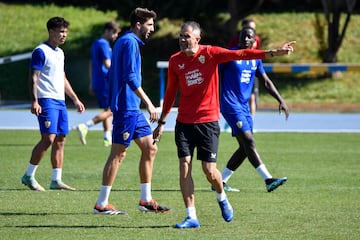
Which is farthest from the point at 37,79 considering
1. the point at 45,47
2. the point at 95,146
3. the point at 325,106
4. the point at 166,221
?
the point at 325,106

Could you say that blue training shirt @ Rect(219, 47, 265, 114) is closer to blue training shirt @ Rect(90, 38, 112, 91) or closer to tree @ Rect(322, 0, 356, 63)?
blue training shirt @ Rect(90, 38, 112, 91)

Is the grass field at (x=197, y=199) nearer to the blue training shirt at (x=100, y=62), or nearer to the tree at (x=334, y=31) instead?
the blue training shirt at (x=100, y=62)

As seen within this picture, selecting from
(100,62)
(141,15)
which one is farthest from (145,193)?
(100,62)

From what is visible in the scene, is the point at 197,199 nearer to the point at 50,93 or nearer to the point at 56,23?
the point at 50,93

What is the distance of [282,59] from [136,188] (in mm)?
22381

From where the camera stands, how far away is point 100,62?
57.9 feet

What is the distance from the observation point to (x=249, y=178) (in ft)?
43.6

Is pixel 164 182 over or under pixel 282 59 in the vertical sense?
over

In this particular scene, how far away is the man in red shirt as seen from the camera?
9180 mm

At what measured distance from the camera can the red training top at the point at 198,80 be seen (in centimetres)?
922

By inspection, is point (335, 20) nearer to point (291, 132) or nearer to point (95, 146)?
point (291, 132)

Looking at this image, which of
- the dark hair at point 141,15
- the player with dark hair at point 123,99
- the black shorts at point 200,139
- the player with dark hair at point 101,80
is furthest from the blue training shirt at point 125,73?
the player with dark hair at point 101,80

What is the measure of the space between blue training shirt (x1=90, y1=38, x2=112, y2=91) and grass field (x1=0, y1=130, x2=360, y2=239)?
1.32 metres

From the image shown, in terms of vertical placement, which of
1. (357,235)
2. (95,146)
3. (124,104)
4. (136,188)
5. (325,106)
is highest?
(124,104)
